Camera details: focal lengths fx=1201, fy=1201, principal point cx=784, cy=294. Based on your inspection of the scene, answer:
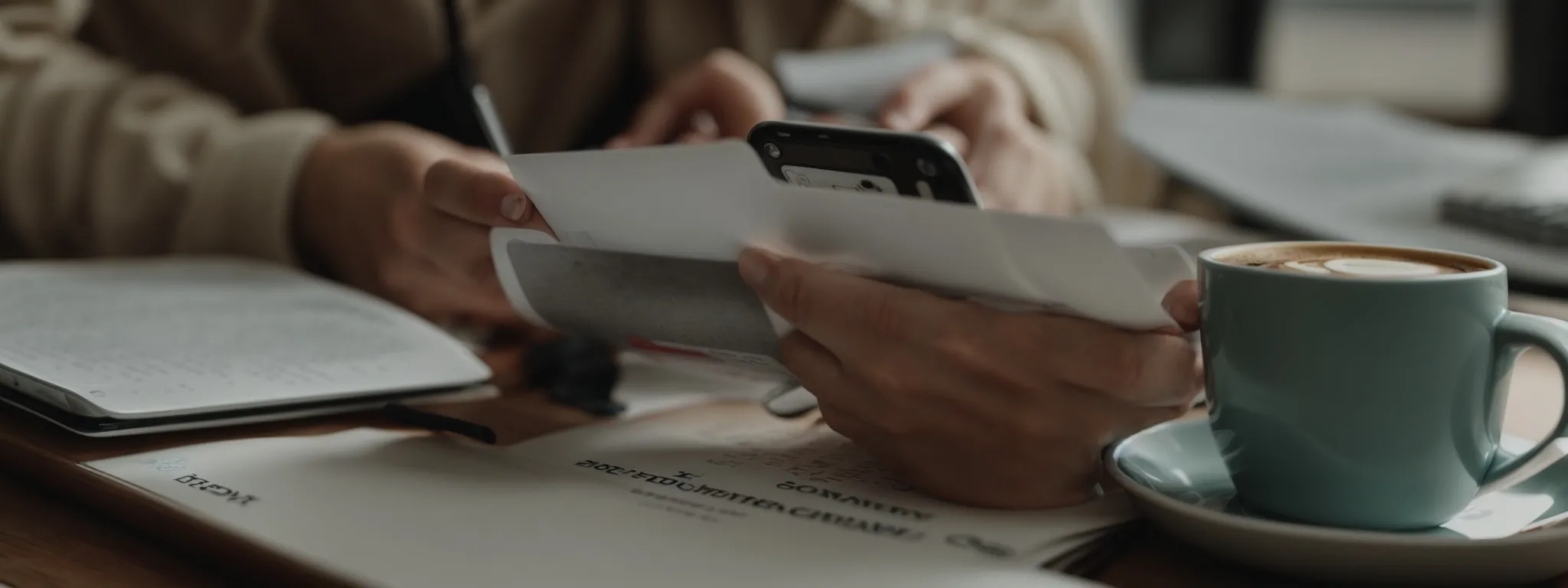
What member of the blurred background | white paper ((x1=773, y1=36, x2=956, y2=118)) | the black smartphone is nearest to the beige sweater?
white paper ((x1=773, y1=36, x2=956, y2=118))

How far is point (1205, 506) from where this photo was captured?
372 millimetres

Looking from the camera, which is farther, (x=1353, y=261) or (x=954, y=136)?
(x=954, y=136)

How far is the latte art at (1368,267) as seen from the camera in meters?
0.33

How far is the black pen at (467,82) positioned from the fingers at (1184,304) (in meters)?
0.43

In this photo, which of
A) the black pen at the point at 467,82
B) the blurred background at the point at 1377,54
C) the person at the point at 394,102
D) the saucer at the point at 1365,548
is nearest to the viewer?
the saucer at the point at 1365,548

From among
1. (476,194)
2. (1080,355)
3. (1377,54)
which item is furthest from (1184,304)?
(1377,54)

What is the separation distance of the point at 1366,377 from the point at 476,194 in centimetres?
31

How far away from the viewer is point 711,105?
790 millimetres

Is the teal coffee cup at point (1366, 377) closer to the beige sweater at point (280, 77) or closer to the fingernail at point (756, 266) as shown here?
the fingernail at point (756, 266)

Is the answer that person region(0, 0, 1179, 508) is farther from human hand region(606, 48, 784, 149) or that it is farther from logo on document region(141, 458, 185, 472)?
logo on document region(141, 458, 185, 472)

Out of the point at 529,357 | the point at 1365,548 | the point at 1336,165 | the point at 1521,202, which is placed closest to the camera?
the point at 1365,548

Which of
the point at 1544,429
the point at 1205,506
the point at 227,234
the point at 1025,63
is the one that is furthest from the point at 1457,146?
the point at 227,234

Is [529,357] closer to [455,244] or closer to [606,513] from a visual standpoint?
[455,244]

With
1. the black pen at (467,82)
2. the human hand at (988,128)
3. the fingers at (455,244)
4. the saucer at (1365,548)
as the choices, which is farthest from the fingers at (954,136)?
the saucer at (1365,548)
